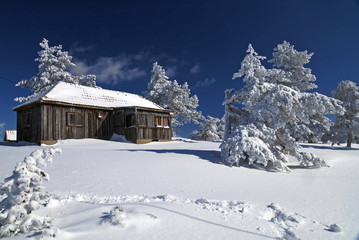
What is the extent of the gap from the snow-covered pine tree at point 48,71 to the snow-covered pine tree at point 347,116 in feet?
108

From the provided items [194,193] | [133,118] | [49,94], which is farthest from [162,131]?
[194,193]

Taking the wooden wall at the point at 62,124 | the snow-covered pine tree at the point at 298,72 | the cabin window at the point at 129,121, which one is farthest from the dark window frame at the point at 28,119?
the snow-covered pine tree at the point at 298,72

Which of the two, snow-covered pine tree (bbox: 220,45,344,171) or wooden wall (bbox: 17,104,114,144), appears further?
wooden wall (bbox: 17,104,114,144)

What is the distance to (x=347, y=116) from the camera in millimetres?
25891

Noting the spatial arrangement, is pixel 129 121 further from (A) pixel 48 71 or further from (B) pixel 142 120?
(A) pixel 48 71

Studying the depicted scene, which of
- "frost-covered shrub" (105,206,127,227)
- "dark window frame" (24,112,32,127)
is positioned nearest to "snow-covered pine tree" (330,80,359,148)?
A: "frost-covered shrub" (105,206,127,227)

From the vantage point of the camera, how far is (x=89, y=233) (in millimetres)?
3434

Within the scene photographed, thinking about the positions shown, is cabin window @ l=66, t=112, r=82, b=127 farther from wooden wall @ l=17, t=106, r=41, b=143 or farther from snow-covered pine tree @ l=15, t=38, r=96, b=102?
snow-covered pine tree @ l=15, t=38, r=96, b=102

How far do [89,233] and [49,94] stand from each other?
16.4 m

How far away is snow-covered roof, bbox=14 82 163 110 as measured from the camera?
1680 cm

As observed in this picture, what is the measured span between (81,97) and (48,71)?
38.2 feet

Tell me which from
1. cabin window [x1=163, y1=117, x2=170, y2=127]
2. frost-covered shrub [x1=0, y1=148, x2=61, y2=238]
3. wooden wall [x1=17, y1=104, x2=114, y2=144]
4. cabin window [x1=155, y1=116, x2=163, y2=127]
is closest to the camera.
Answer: frost-covered shrub [x1=0, y1=148, x2=61, y2=238]

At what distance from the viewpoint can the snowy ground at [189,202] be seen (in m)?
3.72

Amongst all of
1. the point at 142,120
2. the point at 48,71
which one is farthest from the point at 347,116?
the point at 48,71
